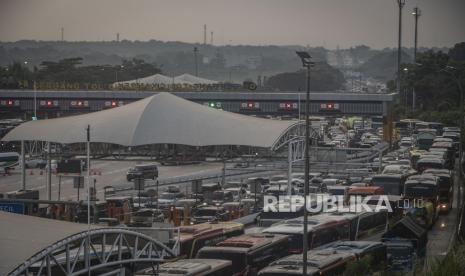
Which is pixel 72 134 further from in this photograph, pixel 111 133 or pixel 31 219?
pixel 31 219

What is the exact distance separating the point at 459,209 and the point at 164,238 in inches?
446

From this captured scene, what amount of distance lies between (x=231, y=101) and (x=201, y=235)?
3075 cm

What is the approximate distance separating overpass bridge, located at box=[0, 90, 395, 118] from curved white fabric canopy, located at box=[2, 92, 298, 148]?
18.4 meters

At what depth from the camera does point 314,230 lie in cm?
1831

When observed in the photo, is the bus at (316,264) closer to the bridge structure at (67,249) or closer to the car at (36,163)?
the bridge structure at (67,249)

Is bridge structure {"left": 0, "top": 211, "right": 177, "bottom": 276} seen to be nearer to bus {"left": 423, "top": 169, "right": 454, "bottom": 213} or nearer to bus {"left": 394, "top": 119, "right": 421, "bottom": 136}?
bus {"left": 423, "top": 169, "right": 454, "bottom": 213}

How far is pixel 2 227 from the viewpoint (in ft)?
42.2

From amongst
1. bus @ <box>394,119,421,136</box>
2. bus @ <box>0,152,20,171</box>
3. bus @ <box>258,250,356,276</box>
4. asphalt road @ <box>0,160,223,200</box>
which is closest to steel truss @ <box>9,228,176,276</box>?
bus @ <box>258,250,356,276</box>

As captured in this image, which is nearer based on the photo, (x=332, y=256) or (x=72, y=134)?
(x=332, y=256)

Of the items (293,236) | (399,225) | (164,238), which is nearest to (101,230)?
(164,238)

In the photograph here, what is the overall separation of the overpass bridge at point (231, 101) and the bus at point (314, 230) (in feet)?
89.1

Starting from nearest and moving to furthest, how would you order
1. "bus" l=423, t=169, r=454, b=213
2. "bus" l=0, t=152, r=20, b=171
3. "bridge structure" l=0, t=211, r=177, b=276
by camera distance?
"bridge structure" l=0, t=211, r=177, b=276, "bus" l=423, t=169, r=454, b=213, "bus" l=0, t=152, r=20, b=171

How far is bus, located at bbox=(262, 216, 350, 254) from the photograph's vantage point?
57.7ft

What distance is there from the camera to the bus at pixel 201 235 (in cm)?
1697
